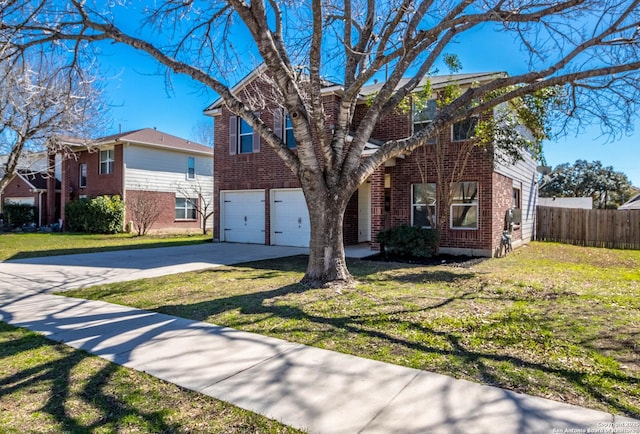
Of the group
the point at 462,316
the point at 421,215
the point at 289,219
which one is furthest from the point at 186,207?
the point at 462,316

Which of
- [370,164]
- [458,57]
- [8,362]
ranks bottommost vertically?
[8,362]

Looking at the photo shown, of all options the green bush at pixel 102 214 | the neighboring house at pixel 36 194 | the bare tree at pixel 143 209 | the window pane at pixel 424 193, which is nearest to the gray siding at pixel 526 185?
the window pane at pixel 424 193

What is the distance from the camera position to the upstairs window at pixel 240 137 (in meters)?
15.9

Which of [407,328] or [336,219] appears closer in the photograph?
[407,328]

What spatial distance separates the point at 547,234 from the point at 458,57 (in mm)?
11335

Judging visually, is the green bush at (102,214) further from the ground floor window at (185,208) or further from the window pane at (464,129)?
the window pane at (464,129)

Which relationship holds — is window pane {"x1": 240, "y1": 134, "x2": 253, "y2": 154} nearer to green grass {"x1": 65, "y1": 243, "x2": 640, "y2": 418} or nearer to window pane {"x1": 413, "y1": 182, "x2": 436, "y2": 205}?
window pane {"x1": 413, "y1": 182, "x2": 436, "y2": 205}

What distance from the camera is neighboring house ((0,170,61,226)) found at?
27.5 metres

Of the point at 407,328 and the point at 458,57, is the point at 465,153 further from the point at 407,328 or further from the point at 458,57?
the point at 407,328

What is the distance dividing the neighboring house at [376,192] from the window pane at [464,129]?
32 millimetres

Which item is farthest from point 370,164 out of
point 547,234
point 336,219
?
point 547,234

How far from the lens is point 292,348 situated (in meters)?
4.26

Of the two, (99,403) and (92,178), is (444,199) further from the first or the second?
(92,178)

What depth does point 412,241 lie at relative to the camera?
11.3m
